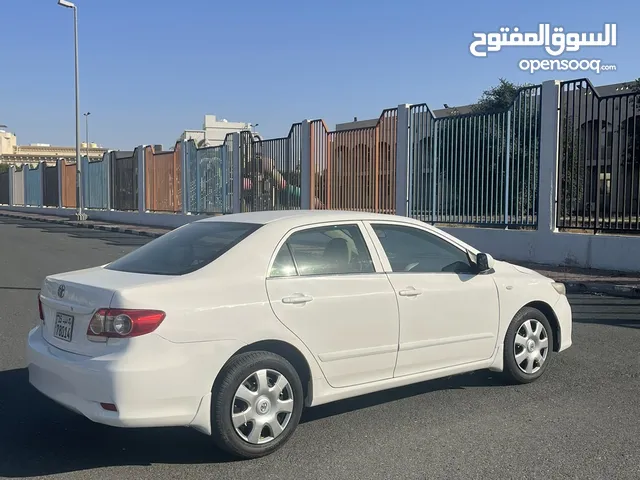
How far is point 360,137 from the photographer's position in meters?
20.2

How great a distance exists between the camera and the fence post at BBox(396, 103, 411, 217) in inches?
728

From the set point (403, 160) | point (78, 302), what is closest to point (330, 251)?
point (78, 302)

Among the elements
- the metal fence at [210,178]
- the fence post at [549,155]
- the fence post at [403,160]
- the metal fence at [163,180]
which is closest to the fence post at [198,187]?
the metal fence at [210,178]

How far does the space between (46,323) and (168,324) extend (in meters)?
1.15

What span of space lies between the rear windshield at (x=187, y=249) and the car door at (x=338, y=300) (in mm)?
400

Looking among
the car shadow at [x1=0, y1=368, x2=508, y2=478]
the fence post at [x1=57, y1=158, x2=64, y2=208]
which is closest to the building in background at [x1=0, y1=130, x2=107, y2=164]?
the fence post at [x1=57, y1=158, x2=64, y2=208]

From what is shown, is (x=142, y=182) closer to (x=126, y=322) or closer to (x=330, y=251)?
(x=330, y=251)

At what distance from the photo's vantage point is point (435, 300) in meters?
5.02

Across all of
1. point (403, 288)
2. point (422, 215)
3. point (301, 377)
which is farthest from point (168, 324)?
point (422, 215)

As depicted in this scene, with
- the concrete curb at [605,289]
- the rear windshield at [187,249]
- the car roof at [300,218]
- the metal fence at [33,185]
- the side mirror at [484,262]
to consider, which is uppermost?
the metal fence at [33,185]

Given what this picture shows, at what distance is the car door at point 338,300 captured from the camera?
Answer: 14.3ft

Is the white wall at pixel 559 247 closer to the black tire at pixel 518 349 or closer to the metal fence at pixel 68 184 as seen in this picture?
the black tire at pixel 518 349

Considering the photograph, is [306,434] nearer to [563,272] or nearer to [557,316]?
[557,316]

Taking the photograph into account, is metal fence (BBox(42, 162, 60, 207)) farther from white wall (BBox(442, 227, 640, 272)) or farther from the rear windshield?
the rear windshield
